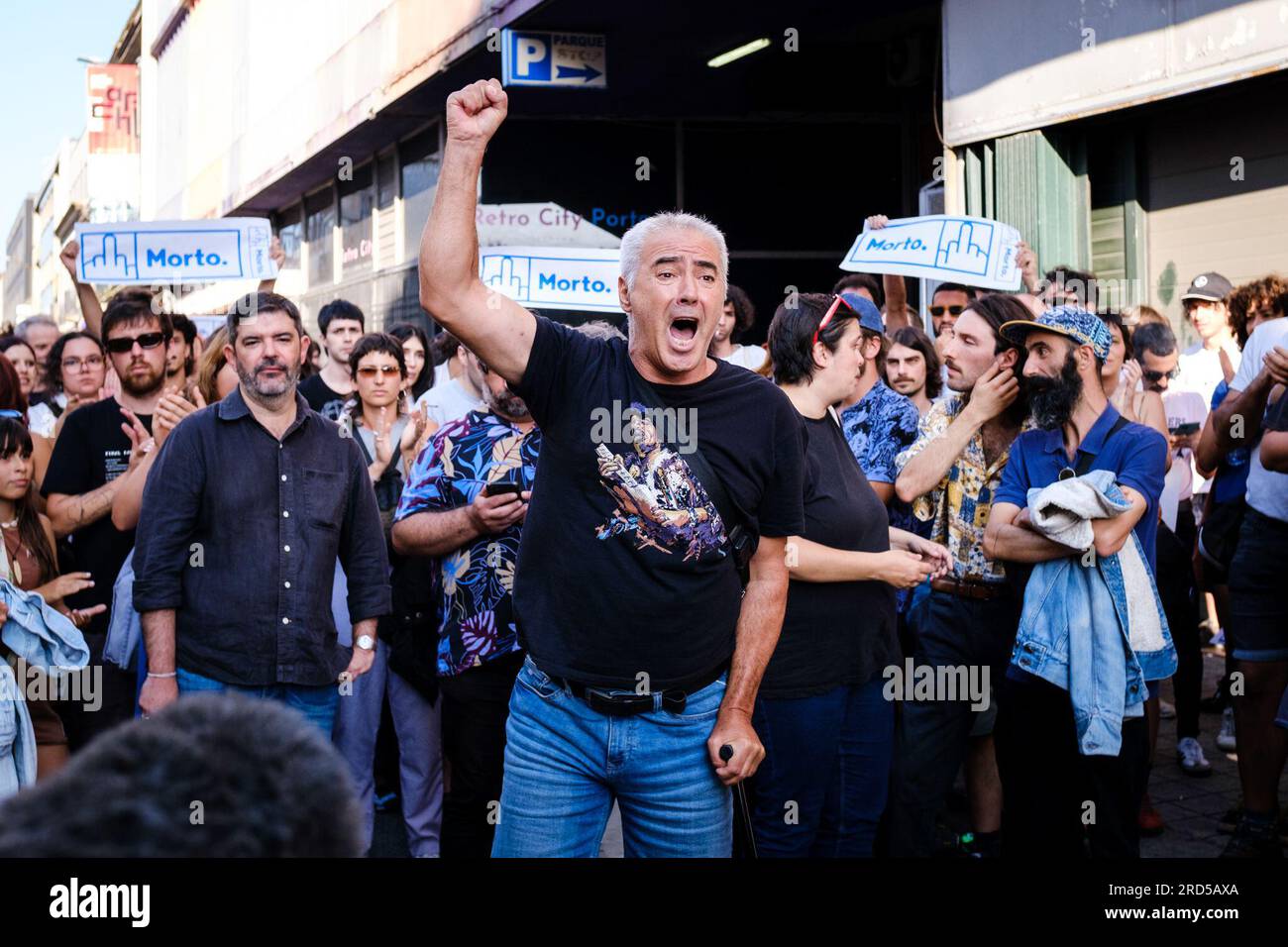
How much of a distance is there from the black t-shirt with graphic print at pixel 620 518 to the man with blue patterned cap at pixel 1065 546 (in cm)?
166

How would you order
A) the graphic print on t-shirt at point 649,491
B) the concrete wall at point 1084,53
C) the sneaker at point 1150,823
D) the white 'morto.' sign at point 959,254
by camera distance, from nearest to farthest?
1. the graphic print on t-shirt at point 649,491
2. the sneaker at point 1150,823
3. the white 'morto.' sign at point 959,254
4. the concrete wall at point 1084,53

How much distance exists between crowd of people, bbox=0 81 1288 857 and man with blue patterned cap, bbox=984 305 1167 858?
0.01m

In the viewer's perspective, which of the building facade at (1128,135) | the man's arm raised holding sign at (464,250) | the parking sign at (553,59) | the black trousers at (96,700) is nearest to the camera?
the man's arm raised holding sign at (464,250)

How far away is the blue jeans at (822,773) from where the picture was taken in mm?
4445

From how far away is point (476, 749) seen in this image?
494cm

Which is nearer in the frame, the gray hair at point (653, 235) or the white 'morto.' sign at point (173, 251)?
the gray hair at point (653, 235)

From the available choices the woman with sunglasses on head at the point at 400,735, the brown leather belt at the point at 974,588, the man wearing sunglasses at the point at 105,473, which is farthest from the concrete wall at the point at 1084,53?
the man wearing sunglasses at the point at 105,473

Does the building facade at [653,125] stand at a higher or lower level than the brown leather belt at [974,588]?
higher

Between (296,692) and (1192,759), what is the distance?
4.53 meters

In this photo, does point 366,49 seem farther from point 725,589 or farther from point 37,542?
point 725,589

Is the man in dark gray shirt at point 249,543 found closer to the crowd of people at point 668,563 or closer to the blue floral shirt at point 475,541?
the crowd of people at point 668,563

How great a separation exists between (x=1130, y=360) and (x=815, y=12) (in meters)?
6.97

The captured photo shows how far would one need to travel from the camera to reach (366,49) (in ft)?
55.7

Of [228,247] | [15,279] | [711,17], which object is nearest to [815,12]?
[711,17]
